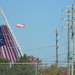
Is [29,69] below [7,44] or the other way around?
below

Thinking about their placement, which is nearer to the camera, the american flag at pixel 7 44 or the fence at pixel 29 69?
the fence at pixel 29 69

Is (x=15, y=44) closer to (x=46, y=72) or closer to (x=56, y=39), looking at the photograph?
(x=56, y=39)

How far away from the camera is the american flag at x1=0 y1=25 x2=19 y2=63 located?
73.5 m

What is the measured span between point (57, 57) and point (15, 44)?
84.5 ft

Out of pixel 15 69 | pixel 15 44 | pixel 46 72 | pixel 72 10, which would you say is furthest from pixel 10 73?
pixel 15 44

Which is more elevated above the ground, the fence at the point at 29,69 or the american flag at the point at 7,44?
the american flag at the point at 7,44

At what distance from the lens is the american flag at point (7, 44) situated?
73544mm

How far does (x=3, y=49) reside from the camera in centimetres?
7844

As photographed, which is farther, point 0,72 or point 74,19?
point 74,19

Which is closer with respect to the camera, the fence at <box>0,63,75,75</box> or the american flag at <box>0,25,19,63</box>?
the fence at <box>0,63,75,75</box>

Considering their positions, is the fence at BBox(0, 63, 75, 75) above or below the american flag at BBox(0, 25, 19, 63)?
below

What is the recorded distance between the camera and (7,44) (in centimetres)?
7938

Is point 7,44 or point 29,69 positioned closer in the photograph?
point 29,69

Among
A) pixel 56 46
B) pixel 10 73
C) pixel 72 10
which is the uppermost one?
pixel 72 10
